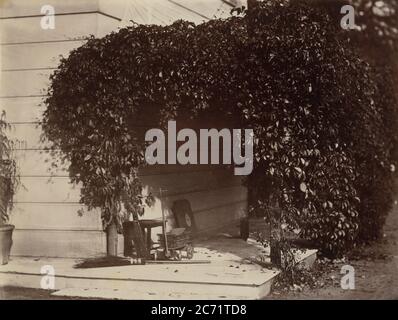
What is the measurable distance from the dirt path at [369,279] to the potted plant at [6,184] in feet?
12.8

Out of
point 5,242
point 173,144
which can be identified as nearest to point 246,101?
point 173,144

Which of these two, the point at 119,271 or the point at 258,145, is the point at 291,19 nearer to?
the point at 258,145

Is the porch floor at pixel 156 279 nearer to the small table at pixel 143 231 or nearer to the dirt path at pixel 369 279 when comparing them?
→ the dirt path at pixel 369 279

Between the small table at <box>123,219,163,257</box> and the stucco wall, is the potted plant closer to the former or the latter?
the stucco wall

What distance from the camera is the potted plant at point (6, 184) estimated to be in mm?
8039

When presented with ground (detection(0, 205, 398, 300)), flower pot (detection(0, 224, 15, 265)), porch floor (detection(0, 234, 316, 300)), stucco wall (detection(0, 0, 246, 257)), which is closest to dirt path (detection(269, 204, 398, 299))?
ground (detection(0, 205, 398, 300))

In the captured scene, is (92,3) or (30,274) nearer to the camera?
(30,274)

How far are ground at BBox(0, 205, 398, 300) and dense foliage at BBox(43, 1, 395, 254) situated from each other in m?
0.47

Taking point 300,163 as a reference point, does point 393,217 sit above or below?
below

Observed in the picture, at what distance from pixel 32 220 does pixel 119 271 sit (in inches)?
78.7

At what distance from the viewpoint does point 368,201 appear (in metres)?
9.90
